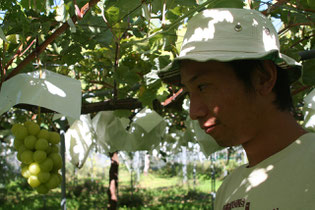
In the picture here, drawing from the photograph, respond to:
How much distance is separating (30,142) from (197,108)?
525mm

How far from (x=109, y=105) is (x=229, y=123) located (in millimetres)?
939

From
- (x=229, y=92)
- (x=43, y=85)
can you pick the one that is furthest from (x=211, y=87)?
(x=43, y=85)

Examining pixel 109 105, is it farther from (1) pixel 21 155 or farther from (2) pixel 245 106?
(2) pixel 245 106

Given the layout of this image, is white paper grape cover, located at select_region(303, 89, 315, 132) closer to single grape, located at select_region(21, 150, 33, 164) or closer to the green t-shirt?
the green t-shirt

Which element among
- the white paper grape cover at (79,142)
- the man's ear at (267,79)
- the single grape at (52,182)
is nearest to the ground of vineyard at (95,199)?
the white paper grape cover at (79,142)

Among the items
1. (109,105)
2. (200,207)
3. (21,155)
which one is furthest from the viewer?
(200,207)

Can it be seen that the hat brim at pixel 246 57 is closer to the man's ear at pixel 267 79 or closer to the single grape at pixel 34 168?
the man's ear at pixel 267 79

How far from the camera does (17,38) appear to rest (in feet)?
5.01

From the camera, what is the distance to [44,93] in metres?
1.09

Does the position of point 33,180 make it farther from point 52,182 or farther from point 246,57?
point 246,57

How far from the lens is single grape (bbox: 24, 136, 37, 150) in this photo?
118 centimetres

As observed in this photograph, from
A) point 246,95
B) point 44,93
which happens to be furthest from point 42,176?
point 246,95

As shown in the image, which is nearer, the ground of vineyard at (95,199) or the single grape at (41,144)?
the single grape at (41,144)

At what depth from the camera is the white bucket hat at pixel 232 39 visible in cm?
95
